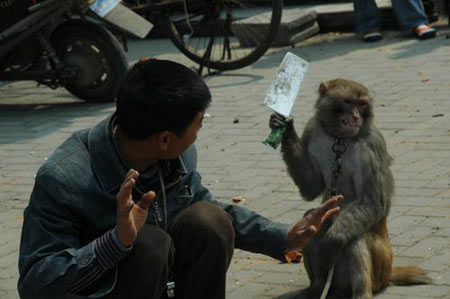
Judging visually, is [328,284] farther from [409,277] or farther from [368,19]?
[368,19]

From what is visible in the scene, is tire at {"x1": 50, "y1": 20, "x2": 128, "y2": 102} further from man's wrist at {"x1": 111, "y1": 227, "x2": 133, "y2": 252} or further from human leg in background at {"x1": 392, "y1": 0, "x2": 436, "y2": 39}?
man's wrist at {"x1": 111, "y1": 227, "x2": 133, "y2": 252}

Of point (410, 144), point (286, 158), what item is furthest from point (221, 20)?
point (286, 158)

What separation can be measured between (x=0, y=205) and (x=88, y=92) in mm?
2428

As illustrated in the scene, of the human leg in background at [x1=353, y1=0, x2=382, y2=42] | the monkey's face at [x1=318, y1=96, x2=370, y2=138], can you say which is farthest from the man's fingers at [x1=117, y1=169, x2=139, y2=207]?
the human leg in background at [x1=353, y1=0, x2=382, y2=42]

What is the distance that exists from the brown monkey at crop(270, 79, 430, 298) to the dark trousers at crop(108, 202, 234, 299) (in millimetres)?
722

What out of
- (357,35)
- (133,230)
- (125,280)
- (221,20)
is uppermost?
(133,230)

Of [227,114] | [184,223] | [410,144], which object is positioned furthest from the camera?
[227,114]

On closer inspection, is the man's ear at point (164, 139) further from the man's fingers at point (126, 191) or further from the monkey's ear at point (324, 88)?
the monkey's ear at point (324, 88)

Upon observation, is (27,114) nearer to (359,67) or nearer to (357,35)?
(359,67)

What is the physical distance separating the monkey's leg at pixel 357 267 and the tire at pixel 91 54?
426cm

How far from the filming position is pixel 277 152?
6969mm

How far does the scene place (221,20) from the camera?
9375mm

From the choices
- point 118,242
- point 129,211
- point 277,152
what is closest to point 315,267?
point 118,242

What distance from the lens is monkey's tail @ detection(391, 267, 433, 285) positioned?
4.64m
